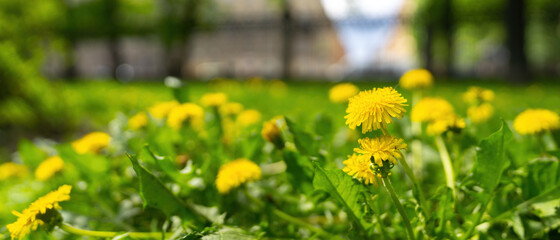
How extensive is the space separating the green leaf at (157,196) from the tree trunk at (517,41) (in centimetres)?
844

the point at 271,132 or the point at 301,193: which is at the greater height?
the point at 271,132

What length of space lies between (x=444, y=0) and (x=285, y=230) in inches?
507

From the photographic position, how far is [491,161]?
0.70 metres

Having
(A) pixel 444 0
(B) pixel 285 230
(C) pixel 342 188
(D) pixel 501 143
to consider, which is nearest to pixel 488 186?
(D) pixel 501 143

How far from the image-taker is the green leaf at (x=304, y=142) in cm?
86

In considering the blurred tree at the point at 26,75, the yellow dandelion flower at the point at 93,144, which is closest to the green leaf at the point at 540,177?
the yellow dandelion flower at the point at 93,144

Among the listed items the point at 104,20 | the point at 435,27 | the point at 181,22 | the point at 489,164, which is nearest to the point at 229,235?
the point at 489,164

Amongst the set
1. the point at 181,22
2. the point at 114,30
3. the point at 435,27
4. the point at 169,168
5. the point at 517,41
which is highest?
the point at 114,30

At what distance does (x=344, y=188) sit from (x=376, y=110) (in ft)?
0.52

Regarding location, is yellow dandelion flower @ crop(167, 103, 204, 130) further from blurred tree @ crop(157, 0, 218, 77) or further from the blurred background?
blurred tree @ crop(157, 0, 218, 77)

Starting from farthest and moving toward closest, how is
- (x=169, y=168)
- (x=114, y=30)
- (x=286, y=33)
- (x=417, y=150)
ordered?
(x=114, y=30)
(x=286, y=33)
(x=417, y=150)
(x=169, y=168)


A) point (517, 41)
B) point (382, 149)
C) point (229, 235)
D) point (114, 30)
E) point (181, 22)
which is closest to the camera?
point (382, 149)

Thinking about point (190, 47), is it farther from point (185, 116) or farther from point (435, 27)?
point (185, 116)

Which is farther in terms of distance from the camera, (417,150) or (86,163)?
(417,150)
